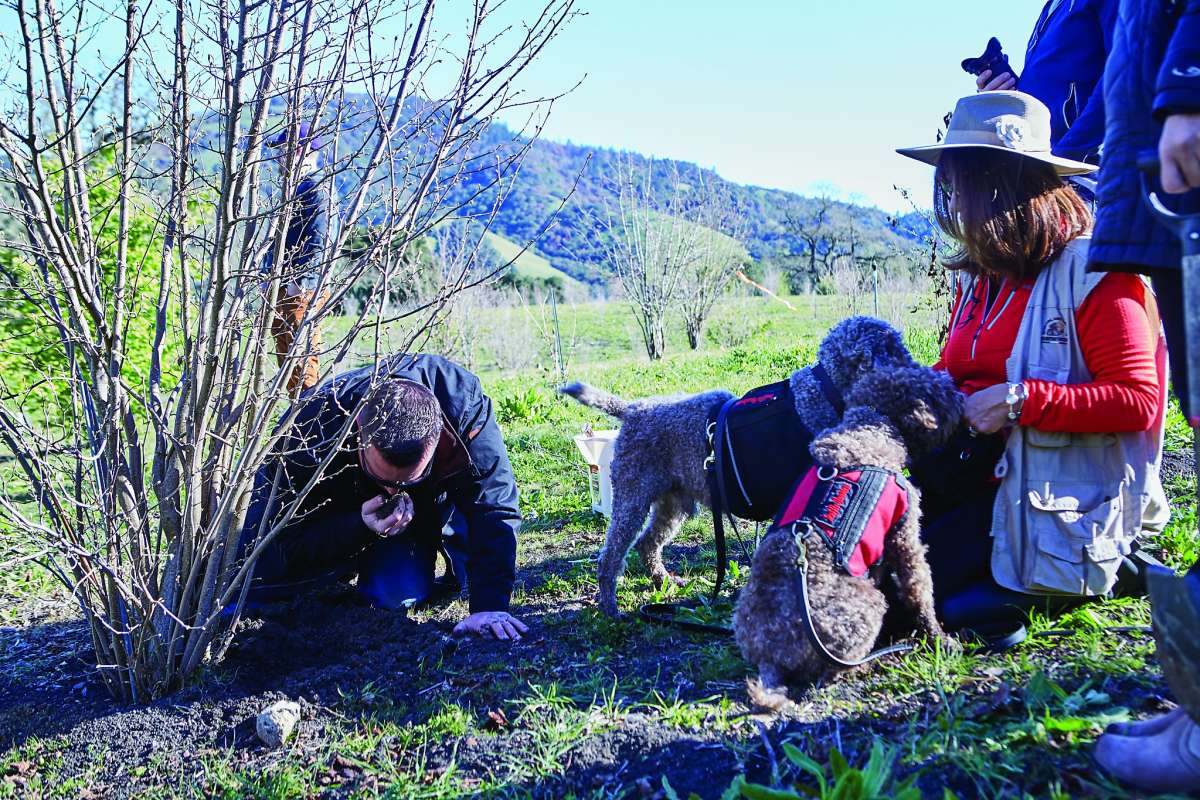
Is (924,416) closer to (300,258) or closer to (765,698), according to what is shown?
(765,698)

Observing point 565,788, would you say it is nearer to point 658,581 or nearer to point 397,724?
point 397,724

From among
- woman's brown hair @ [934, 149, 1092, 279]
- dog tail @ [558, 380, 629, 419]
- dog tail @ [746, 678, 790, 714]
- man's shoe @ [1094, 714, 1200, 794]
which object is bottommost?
dog tail @ [746, 678, 790, 714]

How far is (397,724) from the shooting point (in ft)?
9.44

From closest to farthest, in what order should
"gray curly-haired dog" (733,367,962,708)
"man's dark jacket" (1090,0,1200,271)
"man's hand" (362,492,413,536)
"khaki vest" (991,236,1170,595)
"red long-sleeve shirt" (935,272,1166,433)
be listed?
"man's dark jacket" (1090,0,1200,271), "gray curly-haired dog" (733,367,962,708), "red long-sleeve shirt" (935,272,1166,433), "khaki vest" (991,236,1170,595), "man's hand" (362,492,413,536)

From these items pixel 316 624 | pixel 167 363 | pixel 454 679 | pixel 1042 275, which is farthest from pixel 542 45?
pixel 167 363

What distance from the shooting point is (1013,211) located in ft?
9.53

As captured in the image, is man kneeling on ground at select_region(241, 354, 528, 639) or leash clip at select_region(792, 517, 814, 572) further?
man kneeling on ground at select_region(241, 354, 528, 639)

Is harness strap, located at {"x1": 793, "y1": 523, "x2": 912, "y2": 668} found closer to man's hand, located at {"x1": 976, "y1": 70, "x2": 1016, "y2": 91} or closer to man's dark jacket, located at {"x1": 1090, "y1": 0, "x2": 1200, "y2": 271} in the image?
man's dark jacket, located at {"x1": 1090, "y1": 0, "x2": 1200, "y2": 271}

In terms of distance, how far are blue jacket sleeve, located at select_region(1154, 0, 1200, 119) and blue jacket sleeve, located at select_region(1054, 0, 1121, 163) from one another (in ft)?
5.63

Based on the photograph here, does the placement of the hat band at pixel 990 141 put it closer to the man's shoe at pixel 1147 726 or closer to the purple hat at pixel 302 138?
the man's shoe at pixel 1147 726

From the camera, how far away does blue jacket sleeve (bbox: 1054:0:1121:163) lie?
3.30 metres

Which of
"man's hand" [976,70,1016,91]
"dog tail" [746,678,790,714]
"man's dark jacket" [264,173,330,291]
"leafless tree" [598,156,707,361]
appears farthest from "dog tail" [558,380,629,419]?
"leafless tree" [598,156,707,361]

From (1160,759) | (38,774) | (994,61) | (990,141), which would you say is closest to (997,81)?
(994,61)

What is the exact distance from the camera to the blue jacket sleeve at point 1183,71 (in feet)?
5.58
